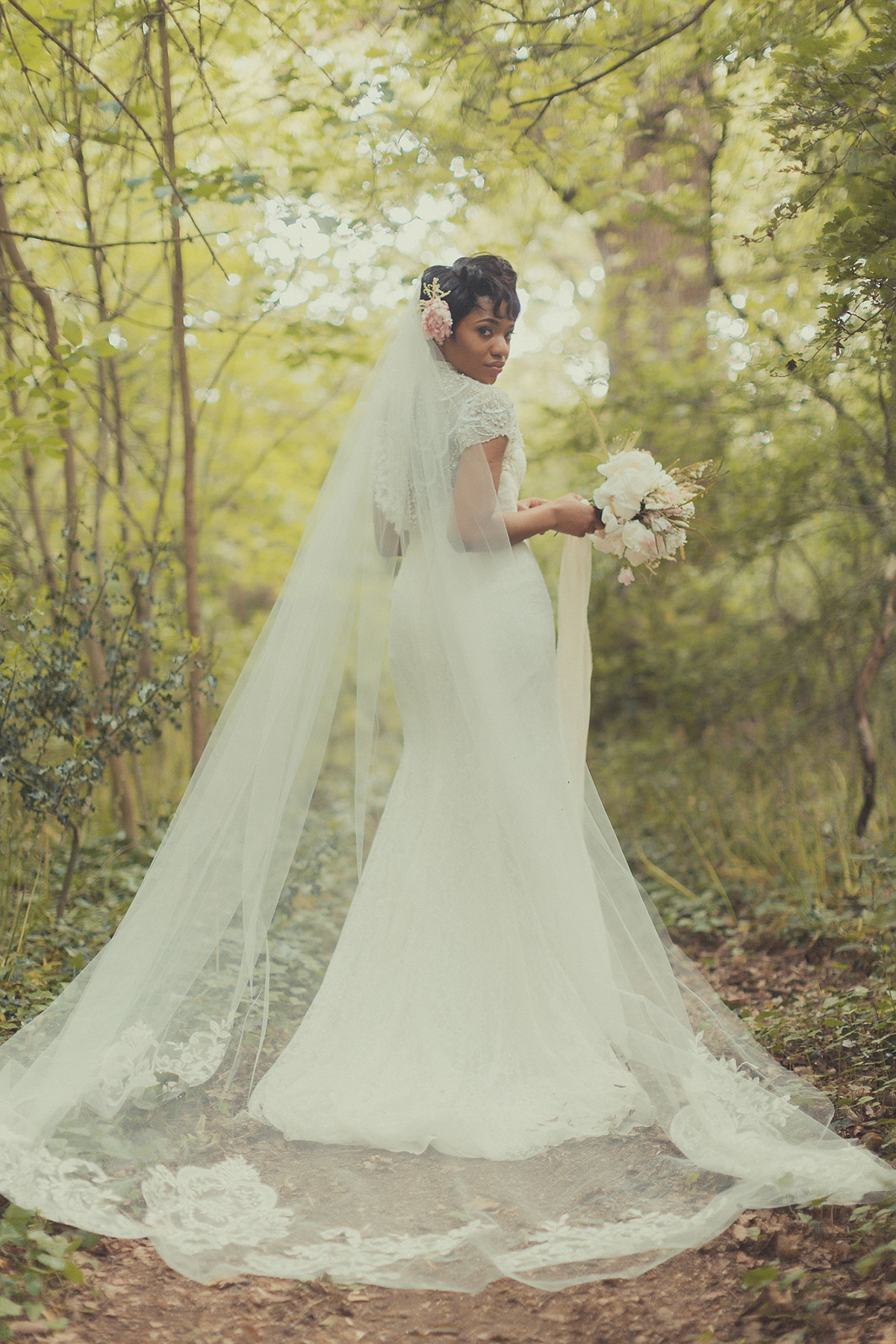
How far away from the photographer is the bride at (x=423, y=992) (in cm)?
223

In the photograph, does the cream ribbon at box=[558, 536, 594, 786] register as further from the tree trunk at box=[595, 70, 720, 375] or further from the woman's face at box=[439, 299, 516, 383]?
the tree trunk at box=[595, 70, 720, 375]

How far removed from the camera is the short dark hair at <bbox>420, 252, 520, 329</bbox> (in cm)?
300

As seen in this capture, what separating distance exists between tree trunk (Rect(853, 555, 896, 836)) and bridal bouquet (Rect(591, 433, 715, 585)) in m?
2.04

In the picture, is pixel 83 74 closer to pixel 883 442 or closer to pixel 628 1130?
pixel 883 442

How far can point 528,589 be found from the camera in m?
3.08

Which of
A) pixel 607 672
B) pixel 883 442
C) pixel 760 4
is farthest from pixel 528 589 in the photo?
pixel 607 672

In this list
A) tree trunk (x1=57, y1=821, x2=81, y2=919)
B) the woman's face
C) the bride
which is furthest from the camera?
tree trunk (x1=57, y1=821, x2=81, y2=919)

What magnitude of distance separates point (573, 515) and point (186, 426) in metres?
2.42

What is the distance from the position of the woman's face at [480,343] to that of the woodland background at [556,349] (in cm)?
47

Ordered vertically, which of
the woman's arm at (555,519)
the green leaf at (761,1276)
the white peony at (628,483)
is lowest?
the green leaf at (761,1276)

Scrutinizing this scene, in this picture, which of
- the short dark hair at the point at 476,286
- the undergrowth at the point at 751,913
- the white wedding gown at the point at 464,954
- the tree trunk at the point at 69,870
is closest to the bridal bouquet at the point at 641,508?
the white wedding gown at the point at 464,954

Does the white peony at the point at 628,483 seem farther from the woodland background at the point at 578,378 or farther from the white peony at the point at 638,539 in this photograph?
the woodland background at the point at 578,378

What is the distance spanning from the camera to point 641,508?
9.89 feet

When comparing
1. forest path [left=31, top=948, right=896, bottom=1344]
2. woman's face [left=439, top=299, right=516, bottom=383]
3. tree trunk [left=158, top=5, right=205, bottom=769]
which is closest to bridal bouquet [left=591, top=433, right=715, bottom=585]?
woman's face [left=439, top=299, right=516, bottom=383]
